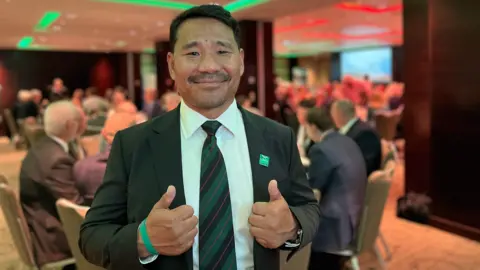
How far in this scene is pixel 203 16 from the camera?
41.9 inches

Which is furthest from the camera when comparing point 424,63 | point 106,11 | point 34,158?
point 106,11

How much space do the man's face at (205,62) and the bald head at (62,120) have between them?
2082mm

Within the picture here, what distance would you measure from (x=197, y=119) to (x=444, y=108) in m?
4.01

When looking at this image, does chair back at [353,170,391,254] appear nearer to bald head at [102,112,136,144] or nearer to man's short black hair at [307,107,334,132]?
man's short black hair at [307,107,334,132]

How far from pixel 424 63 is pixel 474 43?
601mm

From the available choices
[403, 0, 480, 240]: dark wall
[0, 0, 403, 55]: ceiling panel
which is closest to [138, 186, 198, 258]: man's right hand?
[403, 0, 480, 240]: dark wall

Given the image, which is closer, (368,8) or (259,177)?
(259,177)

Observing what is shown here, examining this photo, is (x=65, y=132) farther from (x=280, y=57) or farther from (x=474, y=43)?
(x=280, y=57)

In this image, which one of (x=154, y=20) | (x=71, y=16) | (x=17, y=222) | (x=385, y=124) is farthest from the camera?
(x=154, y=20)

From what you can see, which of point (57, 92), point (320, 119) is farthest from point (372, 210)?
point (57, 92)

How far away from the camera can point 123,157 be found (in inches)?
42.4

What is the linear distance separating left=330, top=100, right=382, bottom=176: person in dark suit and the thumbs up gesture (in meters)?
3.11

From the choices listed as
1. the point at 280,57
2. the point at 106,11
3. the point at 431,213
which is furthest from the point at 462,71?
the point at 280,57

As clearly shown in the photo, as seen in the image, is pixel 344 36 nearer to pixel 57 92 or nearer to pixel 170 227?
pixel 57 92
